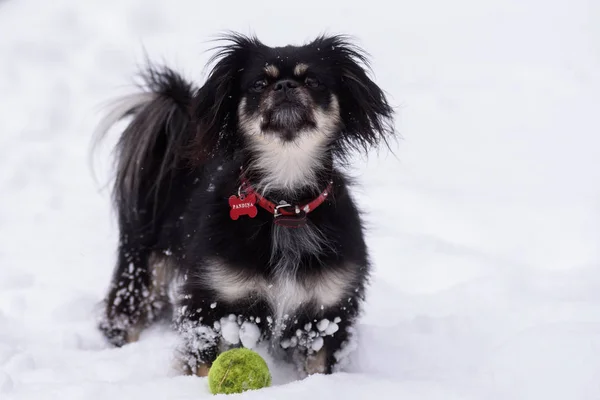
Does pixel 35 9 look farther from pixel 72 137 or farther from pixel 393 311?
pixel 393 311

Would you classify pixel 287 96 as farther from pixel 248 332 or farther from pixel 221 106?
pixel 248 332

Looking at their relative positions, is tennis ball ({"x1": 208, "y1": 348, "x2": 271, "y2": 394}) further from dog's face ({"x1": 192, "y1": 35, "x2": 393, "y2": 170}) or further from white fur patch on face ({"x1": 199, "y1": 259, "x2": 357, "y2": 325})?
dog's face ({"x1": 192, "y1": 35, "x2": 393, "y2": 170})

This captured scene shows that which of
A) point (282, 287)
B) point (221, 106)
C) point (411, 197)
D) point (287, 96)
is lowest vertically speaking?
point (411, 197)

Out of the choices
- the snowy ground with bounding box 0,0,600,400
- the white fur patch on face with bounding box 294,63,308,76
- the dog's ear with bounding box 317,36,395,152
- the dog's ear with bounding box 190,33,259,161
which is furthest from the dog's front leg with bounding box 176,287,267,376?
the white fur patch on face with bounding box 294,63,308,76

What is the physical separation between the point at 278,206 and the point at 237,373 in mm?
686

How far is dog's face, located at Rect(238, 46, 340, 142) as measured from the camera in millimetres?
2836

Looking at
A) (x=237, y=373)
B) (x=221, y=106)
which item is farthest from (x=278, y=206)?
(x=237, y=373)

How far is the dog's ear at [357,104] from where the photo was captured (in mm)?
3113

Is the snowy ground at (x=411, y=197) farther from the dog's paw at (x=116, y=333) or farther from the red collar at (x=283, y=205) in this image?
the red collar at (x=283, y=205)

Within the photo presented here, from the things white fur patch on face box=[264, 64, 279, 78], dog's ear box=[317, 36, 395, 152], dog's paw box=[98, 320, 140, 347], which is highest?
white fur patch on face box=[264, 64, 279, 78]

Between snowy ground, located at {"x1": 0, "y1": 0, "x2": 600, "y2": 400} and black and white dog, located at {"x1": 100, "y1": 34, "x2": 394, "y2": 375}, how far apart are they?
0.90 feet

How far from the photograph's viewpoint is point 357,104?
123 inches

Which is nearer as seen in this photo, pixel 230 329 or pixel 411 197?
pixel 230 329

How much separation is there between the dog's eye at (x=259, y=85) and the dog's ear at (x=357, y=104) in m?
0.35
